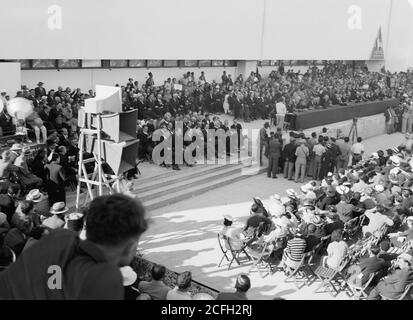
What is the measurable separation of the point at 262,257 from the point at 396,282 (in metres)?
2.66

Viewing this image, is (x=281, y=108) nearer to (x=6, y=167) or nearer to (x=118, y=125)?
(x=118, y=125)

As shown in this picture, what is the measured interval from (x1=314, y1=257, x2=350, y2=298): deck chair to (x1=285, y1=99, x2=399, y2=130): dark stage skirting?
12.5 metres

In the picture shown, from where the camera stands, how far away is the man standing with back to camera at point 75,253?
1927 millimetres

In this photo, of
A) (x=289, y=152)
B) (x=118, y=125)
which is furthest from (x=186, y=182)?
(x=118, y=125)

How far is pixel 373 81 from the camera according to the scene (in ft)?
105

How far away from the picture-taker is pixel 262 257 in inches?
373

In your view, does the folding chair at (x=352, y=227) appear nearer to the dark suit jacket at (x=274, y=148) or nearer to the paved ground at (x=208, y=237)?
the paved ground at (x=208, y=237)

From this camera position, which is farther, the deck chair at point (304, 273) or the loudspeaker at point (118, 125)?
the deck chair at point (304, 273)

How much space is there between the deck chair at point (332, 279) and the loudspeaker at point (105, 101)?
4.65 meters

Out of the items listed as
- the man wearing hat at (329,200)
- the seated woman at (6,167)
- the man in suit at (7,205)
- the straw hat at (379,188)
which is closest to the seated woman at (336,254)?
the man wearing hat at (329,200)

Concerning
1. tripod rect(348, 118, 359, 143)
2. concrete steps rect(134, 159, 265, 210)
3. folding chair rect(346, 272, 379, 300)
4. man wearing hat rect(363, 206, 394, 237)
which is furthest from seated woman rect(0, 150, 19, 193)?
tripod rect(348, 118, 359, 143)

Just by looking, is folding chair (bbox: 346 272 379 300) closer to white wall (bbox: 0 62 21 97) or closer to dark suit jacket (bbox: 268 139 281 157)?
dark suit jacket (bbox: 268 139 281 157)
